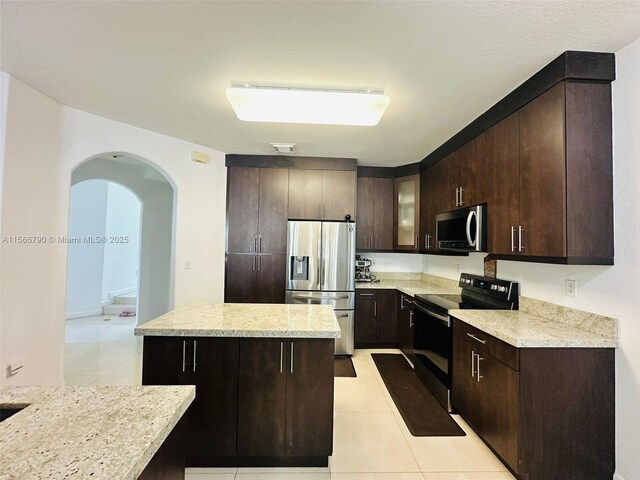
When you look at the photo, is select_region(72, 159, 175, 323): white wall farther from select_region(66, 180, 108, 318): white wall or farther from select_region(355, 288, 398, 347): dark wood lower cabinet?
select_region(355, 288, 398, 347): dark wood lower cabinet

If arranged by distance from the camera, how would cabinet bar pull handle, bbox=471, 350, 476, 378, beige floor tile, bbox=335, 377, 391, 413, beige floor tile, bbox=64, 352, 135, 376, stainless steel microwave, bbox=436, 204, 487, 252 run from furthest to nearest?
beige floor tile, bbox=64, 352, 135, 376, beige floor tile, bbox=335, 377, 391, 413, stainless steel microwave, bbox=436, 204, 487, 252, cabinet bar pull handle, bbox=471, 350, 476, 378

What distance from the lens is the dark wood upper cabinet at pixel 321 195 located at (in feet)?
12.6

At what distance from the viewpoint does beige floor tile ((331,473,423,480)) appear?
181 centimetres

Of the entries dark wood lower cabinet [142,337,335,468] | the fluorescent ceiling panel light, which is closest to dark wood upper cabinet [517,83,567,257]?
the fluorescent ceiling panel light

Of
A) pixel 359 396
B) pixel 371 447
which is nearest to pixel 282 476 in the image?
pixel 371 447

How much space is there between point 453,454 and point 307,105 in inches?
106

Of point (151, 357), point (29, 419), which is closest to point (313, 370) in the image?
point (151, 357)

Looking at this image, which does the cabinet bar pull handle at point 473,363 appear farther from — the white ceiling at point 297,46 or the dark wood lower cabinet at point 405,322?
the white ceiling at point 297,46

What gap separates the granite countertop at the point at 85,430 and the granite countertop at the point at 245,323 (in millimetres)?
696

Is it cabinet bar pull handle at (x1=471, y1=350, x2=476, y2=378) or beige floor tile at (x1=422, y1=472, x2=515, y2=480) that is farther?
cabinet bar pull handle at (x1=471, y1=350, x2=476, y2=378)

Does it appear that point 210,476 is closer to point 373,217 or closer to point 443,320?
point 443,320

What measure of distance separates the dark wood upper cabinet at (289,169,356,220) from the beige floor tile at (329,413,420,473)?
2.27 meters

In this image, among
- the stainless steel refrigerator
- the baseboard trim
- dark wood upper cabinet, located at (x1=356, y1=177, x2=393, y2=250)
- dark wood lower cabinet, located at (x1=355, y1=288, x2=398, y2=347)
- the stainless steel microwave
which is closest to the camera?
the stainless steel microwave

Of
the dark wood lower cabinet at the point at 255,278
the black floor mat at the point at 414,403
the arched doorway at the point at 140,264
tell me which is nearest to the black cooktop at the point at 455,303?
the black floor mat at the point at 414,403
